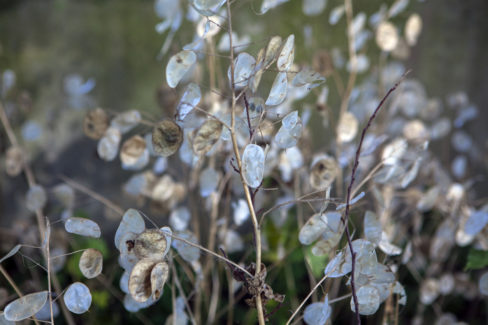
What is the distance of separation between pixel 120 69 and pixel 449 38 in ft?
4.30

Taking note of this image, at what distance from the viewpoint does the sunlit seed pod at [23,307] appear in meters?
0.52

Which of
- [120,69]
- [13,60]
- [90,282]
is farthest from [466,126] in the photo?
[13,60]

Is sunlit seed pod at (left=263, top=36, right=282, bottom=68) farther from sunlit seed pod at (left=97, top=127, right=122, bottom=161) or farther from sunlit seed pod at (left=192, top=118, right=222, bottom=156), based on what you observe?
sunlit seed pod at (left=97, top=127, right=122, bottom=161)

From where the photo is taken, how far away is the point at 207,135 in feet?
1.65

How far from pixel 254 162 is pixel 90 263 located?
25cm

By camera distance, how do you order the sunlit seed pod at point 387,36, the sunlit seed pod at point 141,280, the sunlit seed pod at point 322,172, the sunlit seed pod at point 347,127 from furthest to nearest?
the sunlit seed pod at point 387,36 < the sunlit seed pod at point 347,127 < the sunlit seed pod at point 322,172 < the sunlit seed pod at point 141,280

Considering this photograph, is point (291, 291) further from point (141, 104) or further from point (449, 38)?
point (449, 38)

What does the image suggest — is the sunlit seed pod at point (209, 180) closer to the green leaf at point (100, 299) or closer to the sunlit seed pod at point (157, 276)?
the sunlit seed pod at point (157, 276)

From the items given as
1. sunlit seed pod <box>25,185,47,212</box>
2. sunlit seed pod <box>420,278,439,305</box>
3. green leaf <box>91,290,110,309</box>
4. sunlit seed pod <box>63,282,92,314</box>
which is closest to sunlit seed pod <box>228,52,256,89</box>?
sunlit seed pod <box>63,282,92,314</box>

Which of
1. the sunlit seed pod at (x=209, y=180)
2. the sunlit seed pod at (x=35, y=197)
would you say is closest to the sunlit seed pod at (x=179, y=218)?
the sunlit seed pod at (x=209, y=180)

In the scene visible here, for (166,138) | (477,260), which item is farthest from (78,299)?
(477,260)

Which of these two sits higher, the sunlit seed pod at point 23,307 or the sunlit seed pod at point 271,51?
the sunlit seed pod at point 271,51

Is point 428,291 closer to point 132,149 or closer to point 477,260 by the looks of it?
point 477,260

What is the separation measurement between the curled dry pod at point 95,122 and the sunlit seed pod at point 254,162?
16.1 inches
